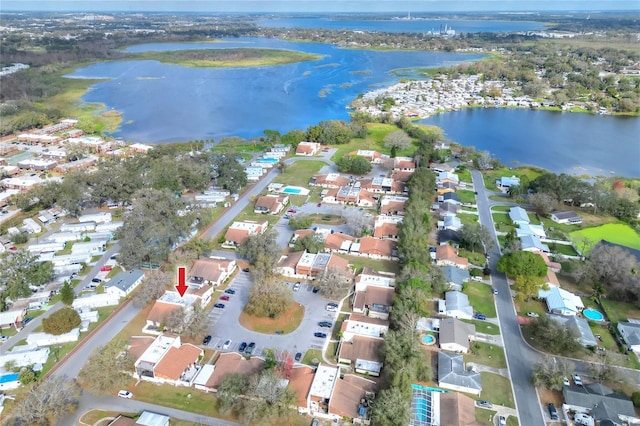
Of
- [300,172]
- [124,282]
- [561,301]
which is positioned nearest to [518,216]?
[561,301]

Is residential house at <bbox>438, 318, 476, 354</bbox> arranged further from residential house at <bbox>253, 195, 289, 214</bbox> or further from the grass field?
residential house at <bbox>253, 195, 289, 214</bbox>

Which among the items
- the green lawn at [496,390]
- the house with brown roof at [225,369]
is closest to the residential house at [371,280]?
the green lawn at [496,390]

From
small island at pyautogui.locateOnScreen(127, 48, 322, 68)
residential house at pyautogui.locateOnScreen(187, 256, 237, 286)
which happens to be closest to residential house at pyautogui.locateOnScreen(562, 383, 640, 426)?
residential house at pyautogui.locateOnScreen(187, 256, 237, 286)

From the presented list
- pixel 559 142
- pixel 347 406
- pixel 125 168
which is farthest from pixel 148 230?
pixel 559 142

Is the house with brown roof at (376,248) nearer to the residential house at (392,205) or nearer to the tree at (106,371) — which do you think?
the residential house at (392,205)

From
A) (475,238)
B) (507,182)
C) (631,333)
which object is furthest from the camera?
(507,182)

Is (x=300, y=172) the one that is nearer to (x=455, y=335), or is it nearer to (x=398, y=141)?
(x=398, y=141)
